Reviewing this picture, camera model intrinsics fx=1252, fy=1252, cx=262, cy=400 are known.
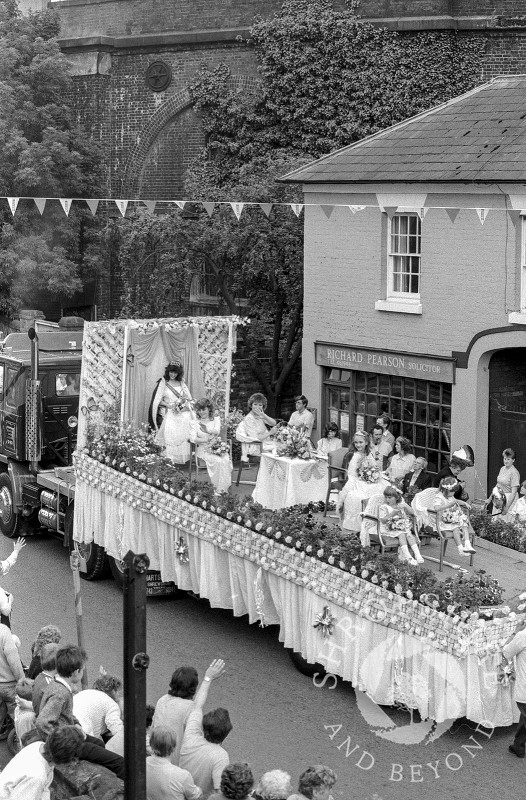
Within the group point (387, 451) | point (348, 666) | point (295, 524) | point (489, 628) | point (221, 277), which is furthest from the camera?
point (221, 277)

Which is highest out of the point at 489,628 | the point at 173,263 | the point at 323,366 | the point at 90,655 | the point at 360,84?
the point at 360,84

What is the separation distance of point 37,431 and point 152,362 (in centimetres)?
193

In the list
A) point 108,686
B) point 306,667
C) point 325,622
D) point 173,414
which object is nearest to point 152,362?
point 173,414

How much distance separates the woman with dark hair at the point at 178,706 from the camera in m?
9.05

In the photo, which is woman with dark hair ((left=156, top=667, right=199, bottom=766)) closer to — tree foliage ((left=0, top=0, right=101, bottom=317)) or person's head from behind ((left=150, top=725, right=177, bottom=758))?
person's head from behind ((left=150, top=725, right=177, bottom=758))

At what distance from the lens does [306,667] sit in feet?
42.2

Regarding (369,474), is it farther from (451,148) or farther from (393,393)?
(451,148)

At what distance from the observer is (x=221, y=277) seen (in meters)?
26.1

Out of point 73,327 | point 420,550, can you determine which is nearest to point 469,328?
point 420,550

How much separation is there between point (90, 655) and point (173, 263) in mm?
13833

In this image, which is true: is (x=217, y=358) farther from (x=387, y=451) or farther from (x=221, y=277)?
(x=221, y=277)

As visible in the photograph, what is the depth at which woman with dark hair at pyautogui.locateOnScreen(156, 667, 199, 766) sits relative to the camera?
9055 mm

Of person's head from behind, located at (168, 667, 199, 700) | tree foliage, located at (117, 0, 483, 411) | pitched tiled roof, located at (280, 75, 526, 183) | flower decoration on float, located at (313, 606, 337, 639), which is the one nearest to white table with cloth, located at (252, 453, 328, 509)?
flower decoration on float, located at (313, 606, 337, 639)

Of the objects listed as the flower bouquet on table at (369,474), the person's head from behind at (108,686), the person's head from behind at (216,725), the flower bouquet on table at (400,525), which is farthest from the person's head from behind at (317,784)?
the flower bouquet on table at (369,474)
